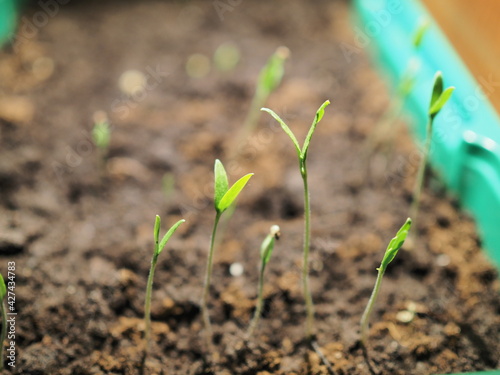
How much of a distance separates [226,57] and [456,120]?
778mm

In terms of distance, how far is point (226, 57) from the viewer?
169 cm

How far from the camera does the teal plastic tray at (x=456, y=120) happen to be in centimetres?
111

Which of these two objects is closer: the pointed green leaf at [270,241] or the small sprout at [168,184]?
the pointed green leaf at [270,241]

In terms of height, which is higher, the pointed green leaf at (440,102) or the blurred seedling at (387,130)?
the pointed green leaf at (440,102)

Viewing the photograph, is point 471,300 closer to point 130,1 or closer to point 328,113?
point 328,113

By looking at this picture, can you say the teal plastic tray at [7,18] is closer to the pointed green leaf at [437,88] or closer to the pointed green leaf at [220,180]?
the pointed green leaf at [220,180]

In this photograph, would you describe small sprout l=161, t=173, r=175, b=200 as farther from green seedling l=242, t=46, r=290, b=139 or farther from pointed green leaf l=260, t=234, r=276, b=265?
pointed green leaf l=260, t=234, r=276, b=265

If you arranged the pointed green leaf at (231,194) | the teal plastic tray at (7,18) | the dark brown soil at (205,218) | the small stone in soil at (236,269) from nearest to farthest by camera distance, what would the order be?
the pointed green leaf at (231,194) → the dark brown soil at (205,218) → the small stone in soil at (236,269) → the teal plastic tray at (7,18)

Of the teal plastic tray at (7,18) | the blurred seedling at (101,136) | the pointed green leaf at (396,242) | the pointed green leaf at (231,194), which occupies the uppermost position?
the pointed green leaf at (396,242)

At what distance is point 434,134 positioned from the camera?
4.20ft

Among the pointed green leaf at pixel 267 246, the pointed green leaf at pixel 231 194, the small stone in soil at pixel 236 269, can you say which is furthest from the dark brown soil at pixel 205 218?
the pointed green leaf at pixel 231 194

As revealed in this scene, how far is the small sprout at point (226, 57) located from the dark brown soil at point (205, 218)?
3cm

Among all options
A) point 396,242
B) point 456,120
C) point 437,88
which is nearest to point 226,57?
point 456,120

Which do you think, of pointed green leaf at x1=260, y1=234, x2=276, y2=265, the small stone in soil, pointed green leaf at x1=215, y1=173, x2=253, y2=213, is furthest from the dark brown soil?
pointed green leaf at x1=215, y1=173, x2=253, y2=213
